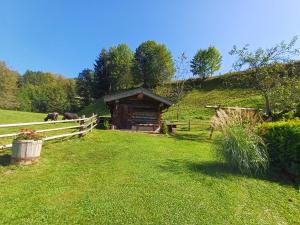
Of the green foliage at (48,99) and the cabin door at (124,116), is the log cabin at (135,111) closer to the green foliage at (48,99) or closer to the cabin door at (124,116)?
the cabin door at (124,116)

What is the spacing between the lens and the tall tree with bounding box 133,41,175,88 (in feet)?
169

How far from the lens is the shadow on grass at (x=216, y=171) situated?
312 inches

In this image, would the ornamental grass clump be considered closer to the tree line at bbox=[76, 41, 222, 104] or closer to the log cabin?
the log cabin

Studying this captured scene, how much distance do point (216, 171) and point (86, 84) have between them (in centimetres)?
4860

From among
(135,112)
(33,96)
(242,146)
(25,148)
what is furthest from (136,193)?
(33,96)

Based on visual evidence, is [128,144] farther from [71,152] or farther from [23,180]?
[23,180]

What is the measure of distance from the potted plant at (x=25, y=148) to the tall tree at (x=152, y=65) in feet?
142

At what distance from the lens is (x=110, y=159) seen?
30.6 ft

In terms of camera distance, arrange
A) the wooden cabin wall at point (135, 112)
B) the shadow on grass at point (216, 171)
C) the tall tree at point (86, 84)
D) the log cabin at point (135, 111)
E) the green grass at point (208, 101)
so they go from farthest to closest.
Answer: the tall tree at point (86, 84)
the green grass at point (208, 101)
the wooden cabin wall at point (135, 112)
the log cabin at point (135, 111)
the shadow on grass at point (216, 171)

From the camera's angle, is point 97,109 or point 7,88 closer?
point 97,109

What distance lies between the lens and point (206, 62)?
53.3m

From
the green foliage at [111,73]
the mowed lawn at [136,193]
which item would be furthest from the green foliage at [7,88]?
the mowed lawn at [136,193]

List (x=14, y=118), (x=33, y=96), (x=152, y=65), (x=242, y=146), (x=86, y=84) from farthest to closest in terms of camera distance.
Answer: (x=33, y=96), (x=86, y=84), (x=152, y=65), (x=14, y=118), (x=242, y=146)

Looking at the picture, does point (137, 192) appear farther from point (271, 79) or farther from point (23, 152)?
point (271, 79)
